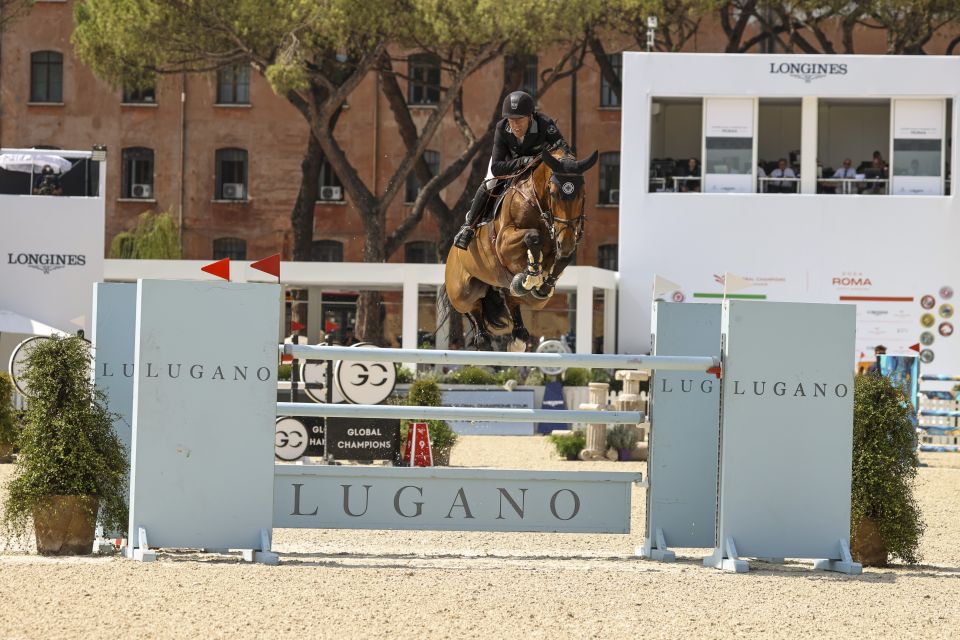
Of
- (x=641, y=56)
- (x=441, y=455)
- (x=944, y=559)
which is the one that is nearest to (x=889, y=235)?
(x=641, y=56)

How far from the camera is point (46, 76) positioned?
141 feet

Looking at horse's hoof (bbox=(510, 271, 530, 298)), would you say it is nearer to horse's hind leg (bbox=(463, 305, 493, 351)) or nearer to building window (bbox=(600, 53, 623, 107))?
horse's hind leg (bbox=(463, 305, 493, 351))

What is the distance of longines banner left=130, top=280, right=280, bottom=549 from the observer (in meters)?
7.68

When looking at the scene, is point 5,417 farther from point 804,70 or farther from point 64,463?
point 804,70

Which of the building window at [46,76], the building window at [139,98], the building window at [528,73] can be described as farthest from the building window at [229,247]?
the building window at [528,73]

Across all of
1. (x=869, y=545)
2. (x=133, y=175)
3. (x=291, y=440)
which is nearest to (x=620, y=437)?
(x=291, y=440)

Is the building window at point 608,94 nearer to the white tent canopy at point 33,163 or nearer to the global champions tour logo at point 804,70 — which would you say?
the global champions tour logo at point 804,70

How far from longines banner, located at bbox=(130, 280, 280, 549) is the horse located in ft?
5.27

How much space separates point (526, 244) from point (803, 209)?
21852 mm

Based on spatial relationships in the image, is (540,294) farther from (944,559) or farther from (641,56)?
(641,56)

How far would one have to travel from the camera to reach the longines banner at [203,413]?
7676 millimetres

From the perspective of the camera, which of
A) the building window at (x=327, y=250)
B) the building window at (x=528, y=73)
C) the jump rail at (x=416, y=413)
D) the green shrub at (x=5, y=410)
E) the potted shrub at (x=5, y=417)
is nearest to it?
the jump rail at (x=416, y=413)

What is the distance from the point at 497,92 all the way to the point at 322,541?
108ft

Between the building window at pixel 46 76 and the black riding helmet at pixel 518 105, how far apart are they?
122 ft
